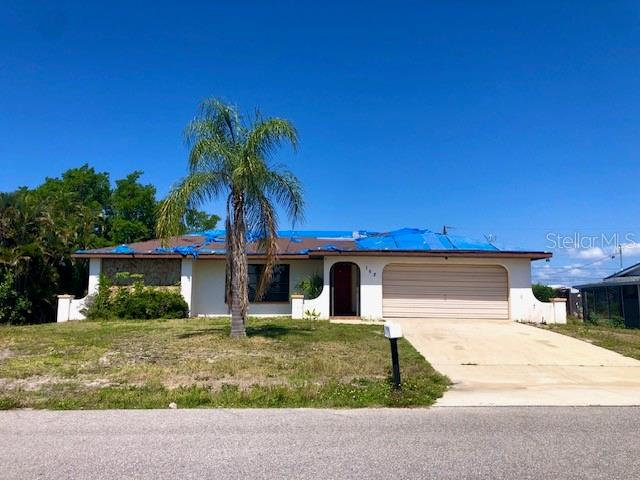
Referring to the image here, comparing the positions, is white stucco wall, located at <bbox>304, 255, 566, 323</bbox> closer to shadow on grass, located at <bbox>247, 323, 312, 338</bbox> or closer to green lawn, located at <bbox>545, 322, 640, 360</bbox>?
A: green lawn, located at <bbox>545, 322, 640, 360</bbox>

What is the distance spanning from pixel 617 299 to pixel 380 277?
37.3ft

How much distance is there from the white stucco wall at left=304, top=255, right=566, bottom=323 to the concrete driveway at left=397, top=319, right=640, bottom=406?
2.77m

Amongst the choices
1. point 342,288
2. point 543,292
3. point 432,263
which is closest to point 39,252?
point 342,288

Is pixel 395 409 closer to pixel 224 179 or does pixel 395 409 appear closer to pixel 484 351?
Result: pixel 484 351

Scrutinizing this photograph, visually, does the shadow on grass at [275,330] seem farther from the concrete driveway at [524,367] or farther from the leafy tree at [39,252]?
the leafy tree at [39,252]

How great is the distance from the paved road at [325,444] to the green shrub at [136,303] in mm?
12778

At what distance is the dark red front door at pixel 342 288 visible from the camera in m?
21.3

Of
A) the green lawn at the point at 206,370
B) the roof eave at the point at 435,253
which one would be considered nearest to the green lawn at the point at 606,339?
the roof eave at the point at 435,253

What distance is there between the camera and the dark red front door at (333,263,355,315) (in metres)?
21.3

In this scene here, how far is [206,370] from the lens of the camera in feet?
29.0

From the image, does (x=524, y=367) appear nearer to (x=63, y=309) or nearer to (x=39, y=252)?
(x=63, y=309)

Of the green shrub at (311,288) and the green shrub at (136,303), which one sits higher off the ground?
the green shrub at (311,288)

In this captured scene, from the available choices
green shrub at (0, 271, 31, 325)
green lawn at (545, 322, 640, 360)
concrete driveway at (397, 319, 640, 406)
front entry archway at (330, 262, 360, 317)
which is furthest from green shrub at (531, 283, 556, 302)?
green shrub at (0, 271, 31, 325)

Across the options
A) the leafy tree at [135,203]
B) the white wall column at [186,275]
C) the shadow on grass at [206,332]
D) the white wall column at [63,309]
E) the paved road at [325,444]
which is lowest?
the paved road at [325,444]
